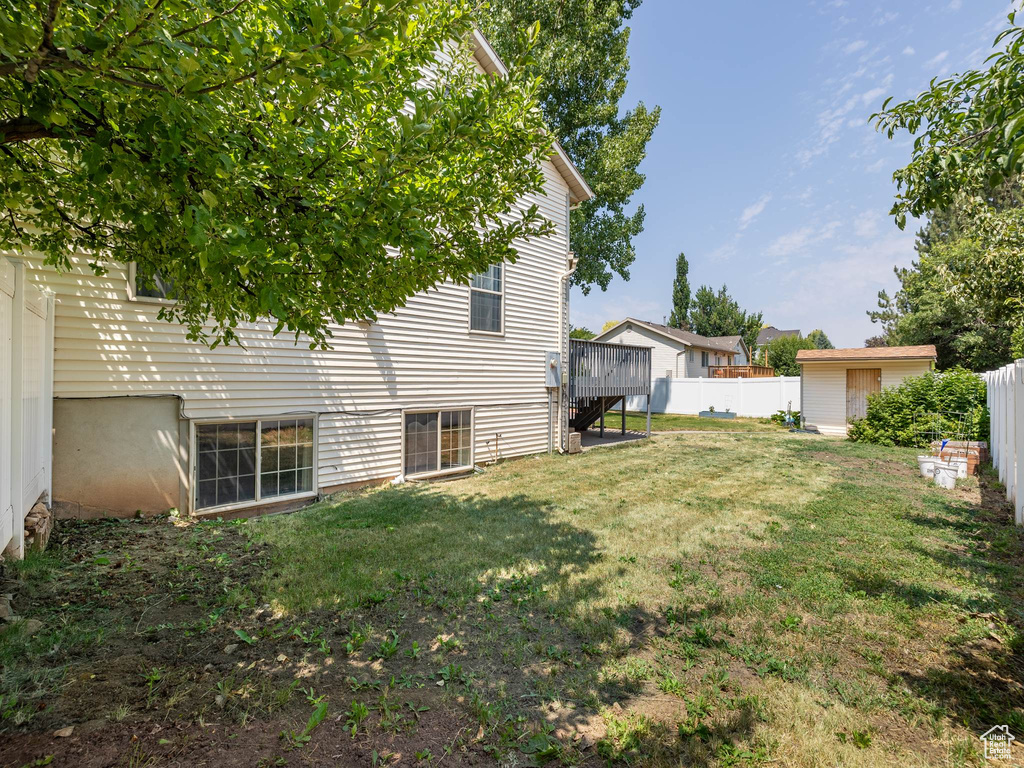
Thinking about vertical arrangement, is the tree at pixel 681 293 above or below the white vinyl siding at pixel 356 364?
above

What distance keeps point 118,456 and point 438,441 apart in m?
4.85

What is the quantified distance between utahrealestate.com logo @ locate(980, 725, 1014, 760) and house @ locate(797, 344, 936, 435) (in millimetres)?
15942

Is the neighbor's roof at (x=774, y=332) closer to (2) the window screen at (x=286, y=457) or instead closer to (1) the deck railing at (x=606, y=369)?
(1) the deck railing at (x=606, y=369)

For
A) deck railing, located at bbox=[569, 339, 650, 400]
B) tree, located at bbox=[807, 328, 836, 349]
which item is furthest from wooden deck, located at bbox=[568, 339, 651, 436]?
tree, located at bbox=[807, 328, 836, 349]

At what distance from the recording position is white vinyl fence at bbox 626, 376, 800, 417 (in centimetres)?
2223

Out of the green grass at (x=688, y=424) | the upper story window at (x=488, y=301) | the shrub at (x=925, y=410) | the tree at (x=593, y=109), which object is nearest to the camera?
the upper story window at (x=488, y=301)

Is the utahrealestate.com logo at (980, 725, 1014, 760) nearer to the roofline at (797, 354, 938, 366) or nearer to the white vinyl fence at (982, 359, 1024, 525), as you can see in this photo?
the white vinyl fence at (982, 359, 1024, 525)

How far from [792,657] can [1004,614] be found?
2.10 meters

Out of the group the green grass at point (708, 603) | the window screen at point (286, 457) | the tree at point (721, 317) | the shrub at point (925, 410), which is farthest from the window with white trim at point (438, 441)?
the tree at point (721, 317)

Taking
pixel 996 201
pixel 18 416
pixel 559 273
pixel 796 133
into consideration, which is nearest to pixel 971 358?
pixel 996 201

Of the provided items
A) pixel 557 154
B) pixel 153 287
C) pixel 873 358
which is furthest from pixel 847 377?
pixel 153 287

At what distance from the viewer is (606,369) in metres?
12.5

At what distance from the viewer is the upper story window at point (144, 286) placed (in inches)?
208

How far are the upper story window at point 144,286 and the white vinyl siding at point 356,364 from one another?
0.08 meters
